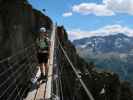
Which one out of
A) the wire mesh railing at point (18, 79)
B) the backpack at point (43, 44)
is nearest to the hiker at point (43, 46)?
the backpack at point (43, 44)

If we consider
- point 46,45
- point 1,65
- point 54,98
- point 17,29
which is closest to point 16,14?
point 17,29

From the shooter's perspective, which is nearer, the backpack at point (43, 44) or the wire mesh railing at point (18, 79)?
the wire mesh railing at point (18, 79)

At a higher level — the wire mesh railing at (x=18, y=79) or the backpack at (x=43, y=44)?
the backpack at (x=43, y=44)

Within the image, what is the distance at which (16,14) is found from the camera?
3600 cm

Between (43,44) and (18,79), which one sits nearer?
(43,44)

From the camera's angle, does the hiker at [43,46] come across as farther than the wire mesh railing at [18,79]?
Yes

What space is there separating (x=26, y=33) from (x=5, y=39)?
9536 mm

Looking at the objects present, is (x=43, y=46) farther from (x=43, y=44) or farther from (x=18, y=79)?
(x=18, y=79)

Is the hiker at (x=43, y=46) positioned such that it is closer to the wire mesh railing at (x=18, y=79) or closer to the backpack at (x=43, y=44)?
the backpack at (x=43, y=44)

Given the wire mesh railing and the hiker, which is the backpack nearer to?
the hiker

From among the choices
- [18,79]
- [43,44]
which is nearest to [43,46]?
[43,44]

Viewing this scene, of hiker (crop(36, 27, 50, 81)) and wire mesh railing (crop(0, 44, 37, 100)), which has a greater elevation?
hiker (crop(36, 27, 50, 81))

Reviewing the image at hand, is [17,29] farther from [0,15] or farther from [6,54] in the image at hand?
[6,54]

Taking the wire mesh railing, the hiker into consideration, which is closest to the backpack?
the hiker
